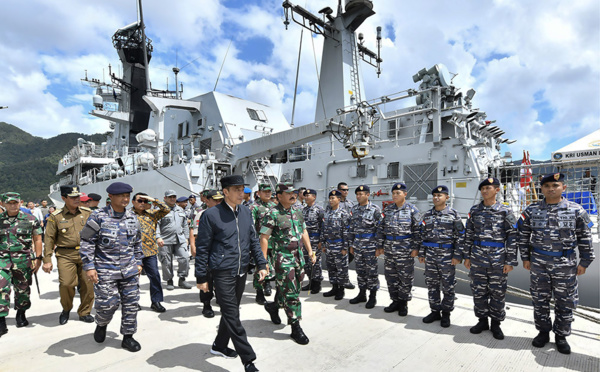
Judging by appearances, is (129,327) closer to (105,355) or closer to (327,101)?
(105,355)

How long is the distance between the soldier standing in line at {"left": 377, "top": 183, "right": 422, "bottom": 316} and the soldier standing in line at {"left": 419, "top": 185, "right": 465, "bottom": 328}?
7.8 inches

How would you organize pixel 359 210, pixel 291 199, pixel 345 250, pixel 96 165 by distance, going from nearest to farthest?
1. pixel 291 199
2. pixel 359 210
3. pixel 345 250
4. pixel 96 165

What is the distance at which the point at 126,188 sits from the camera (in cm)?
319

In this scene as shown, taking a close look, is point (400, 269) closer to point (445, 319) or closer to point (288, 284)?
point (445, 319)

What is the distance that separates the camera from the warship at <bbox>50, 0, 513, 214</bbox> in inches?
314

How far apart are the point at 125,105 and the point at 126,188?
24559 millimetres

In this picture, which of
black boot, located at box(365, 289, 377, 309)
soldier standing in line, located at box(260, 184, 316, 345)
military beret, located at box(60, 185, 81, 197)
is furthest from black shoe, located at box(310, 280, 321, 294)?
military beret, located at box(60, 185, 81, 197)

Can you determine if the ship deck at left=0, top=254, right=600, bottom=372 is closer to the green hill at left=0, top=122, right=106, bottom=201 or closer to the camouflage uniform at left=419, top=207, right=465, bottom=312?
the camouflage uniform at left=419, top=207, right=465, bottom=312

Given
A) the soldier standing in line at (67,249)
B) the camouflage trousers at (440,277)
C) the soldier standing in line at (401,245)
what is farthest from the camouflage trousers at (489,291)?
the soldier standing in line at (67,249)

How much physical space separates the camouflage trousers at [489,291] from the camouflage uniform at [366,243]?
1.31 meters

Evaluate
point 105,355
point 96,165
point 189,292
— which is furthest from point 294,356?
point 96,165

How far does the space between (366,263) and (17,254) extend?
4339 millimetres

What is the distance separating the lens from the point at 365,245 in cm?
461

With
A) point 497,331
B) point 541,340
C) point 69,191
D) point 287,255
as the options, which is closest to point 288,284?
point 287,255
